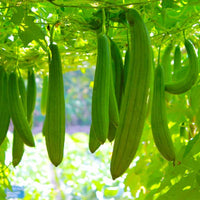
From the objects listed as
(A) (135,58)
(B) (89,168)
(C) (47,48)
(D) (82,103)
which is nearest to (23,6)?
(C) (47,48)

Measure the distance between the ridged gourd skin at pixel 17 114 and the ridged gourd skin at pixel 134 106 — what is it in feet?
1.37

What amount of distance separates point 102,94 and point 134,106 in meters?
0.14

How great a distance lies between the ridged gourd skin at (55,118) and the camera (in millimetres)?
1070

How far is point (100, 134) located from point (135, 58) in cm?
22

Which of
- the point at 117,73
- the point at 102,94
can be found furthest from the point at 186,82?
the point at 102,94

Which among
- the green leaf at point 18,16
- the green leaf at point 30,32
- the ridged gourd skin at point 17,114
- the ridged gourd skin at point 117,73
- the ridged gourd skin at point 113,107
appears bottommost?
the ridged gourd skin at point 17,114

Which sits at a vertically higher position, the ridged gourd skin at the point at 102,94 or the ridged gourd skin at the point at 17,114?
the ridged gourd skin at the point at 102,94

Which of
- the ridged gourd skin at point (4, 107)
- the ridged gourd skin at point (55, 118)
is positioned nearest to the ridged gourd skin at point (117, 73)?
the ridged gourd skin at point (55, 118)

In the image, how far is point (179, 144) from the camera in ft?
7.36

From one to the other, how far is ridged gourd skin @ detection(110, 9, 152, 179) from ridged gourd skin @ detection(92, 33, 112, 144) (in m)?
0.10

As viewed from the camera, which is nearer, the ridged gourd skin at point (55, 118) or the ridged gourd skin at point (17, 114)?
the ridged gourd skin at point (55, 118)

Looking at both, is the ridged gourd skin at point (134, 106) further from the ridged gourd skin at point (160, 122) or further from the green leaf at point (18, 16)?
the green leaf at point (18, 16)

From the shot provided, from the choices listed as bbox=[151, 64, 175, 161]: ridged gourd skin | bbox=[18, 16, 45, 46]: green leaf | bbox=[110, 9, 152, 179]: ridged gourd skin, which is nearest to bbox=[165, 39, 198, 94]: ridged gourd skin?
bbox=[151, 64, 175, 161]: ridged gourd skin

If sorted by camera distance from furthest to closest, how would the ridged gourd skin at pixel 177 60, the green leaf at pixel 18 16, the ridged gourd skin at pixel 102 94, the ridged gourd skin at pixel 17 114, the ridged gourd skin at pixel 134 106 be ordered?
the ridged gourd skin at pixel 177 60 < the ridged gourd skin at pixel 17 114 < the green leaf at pixel 18 16 < the ridged gourd skin at pixel 102 94 < the ridged gourd skin at pixel 134 106
